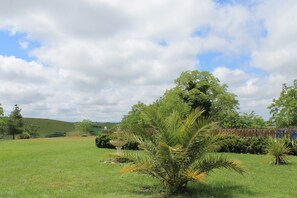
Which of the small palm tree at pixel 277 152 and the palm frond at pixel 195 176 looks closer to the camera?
the palm frond at pixel 195 176

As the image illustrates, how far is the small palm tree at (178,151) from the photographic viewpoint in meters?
8.73

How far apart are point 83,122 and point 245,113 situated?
47.1m

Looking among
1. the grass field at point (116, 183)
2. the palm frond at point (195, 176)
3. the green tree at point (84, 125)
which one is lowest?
the grass field at point (116, 183)

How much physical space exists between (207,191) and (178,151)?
77.0 inches

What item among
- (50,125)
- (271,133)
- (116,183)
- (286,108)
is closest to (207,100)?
(286,108)

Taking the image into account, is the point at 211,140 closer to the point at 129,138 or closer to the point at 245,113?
the point at 129,138

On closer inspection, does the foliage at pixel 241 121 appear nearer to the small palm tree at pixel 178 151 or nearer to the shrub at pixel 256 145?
the shrub at pixel 256 145

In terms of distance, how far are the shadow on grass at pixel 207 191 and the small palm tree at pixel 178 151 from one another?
0.34 meters

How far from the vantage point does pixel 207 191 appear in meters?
9.57

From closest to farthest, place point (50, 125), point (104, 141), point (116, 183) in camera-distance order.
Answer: point (116, 183) → point (104, 141) → point (50, 125)

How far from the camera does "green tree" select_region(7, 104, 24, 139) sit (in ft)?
227

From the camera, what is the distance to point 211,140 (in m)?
9.13

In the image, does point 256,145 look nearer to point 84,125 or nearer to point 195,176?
point 195,176

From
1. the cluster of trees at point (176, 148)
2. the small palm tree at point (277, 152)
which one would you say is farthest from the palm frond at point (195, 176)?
the small palm tree at point (277, 152)
